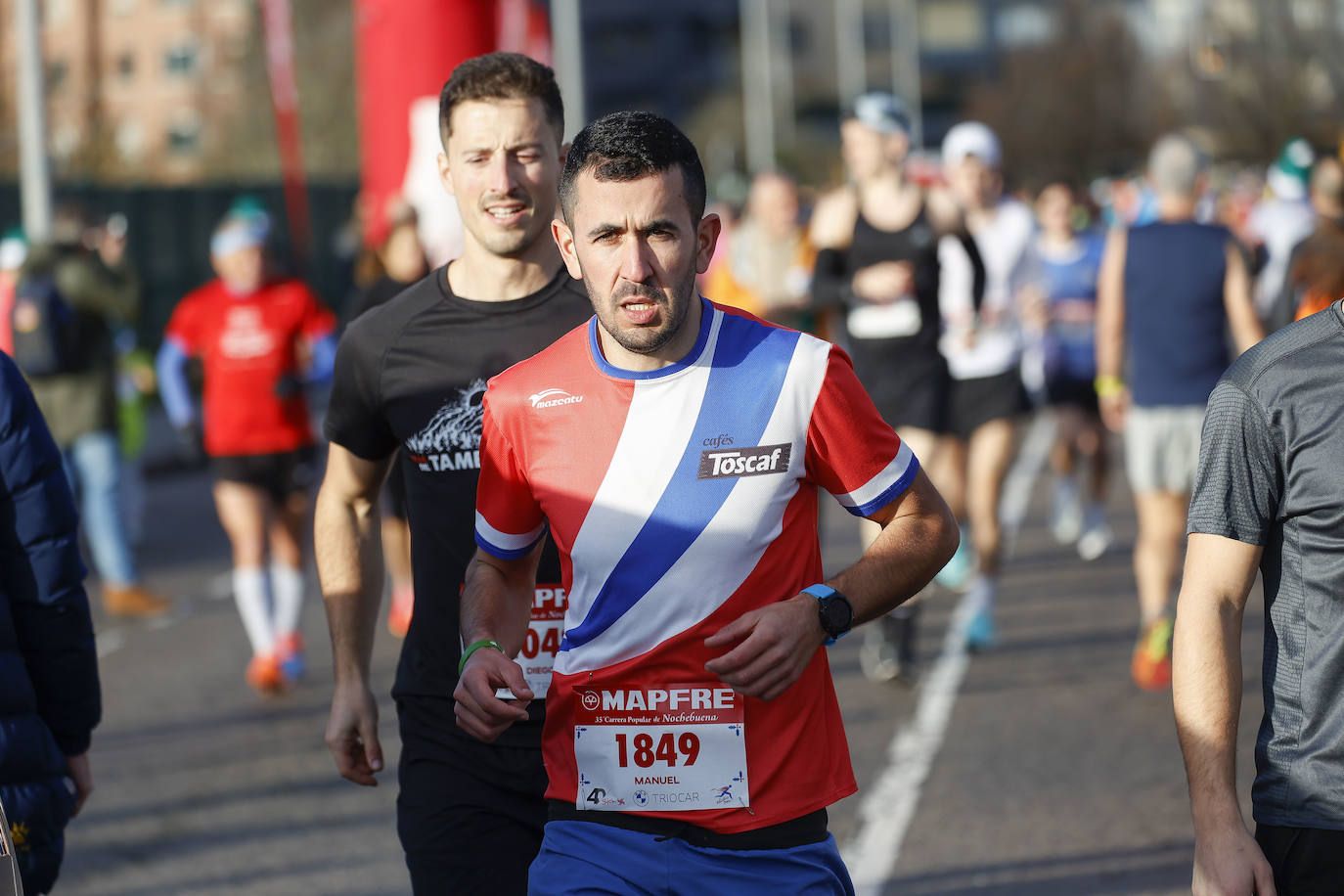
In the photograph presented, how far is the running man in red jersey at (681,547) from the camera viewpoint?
10.6 feet

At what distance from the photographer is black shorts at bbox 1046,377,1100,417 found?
12.9 meters

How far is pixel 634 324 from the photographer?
3264 mm

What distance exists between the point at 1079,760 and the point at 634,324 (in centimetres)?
464

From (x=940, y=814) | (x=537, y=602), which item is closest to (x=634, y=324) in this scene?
(x=537, y=602)

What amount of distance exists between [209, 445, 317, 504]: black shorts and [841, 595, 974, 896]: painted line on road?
3346 mm

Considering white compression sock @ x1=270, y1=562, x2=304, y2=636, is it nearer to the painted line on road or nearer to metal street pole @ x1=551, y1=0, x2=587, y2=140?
the painted line on road

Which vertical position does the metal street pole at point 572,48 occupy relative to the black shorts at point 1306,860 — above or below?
above

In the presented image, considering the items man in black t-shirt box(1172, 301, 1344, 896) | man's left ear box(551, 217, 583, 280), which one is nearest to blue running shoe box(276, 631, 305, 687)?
man's left ear box(551, 217, 583, 280)

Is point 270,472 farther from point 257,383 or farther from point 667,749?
point 667,749

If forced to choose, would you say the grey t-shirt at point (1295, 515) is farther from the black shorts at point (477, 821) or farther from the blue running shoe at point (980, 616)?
the blue running shoe at point (980, 616)

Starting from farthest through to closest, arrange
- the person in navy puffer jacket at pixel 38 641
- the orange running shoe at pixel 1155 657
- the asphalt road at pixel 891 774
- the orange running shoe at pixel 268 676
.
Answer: the orange running shoe at pixel 268 676, the orange running shoe at pixel 1155 657, the asphalt road at pixel 891 774, the person in navy puffer jacket at pixel 38 641

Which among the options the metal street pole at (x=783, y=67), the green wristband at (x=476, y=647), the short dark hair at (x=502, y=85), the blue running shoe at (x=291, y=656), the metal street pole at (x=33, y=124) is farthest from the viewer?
the metal street pole at (x=783, y=67)

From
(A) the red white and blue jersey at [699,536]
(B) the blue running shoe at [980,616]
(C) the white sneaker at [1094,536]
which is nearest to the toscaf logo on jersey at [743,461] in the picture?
(A) the red white and blue jersey at [699,536]

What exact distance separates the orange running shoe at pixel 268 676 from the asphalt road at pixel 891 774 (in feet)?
0.23
